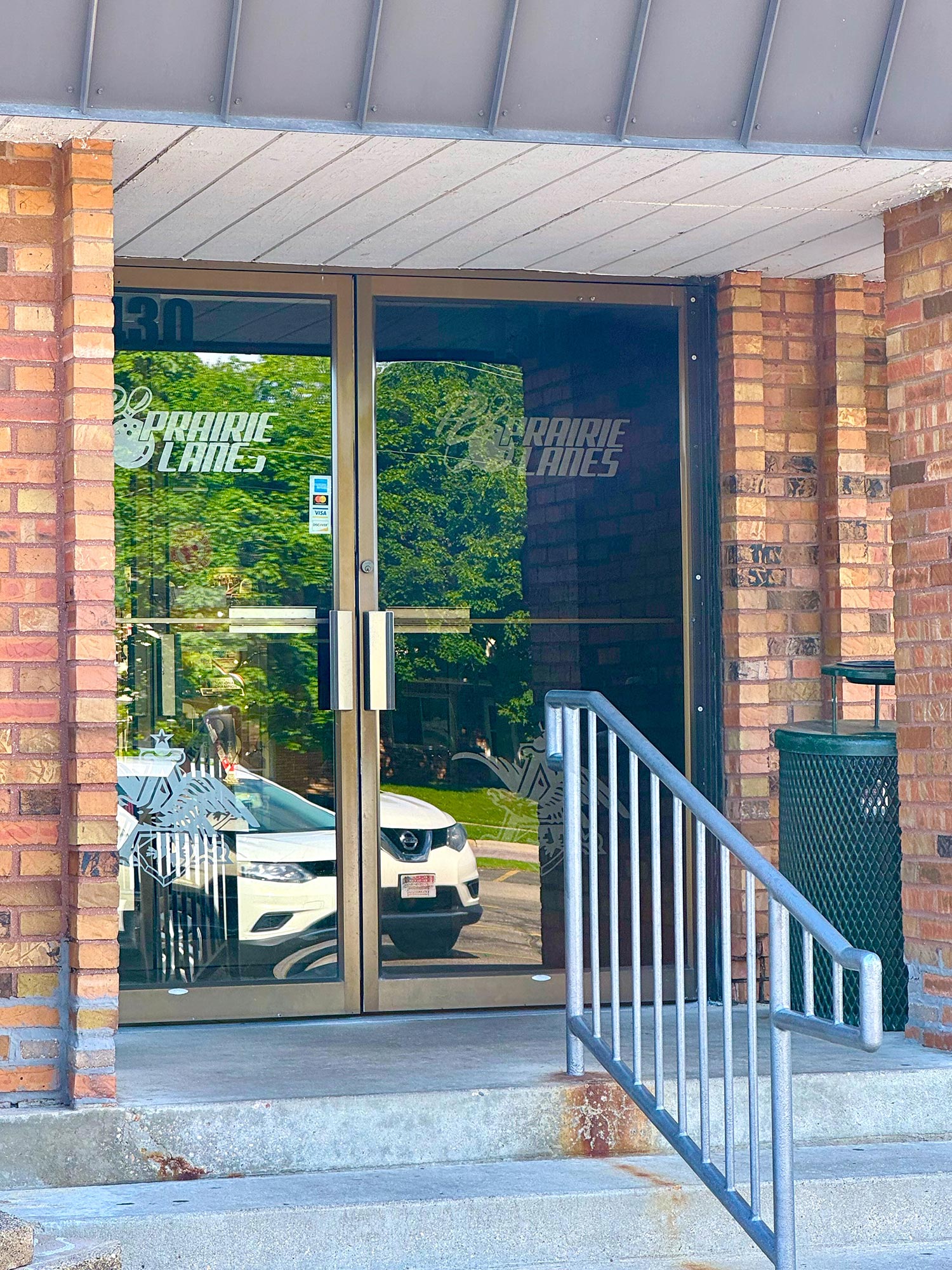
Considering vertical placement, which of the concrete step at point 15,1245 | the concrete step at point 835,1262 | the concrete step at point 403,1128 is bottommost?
the concrete step at point 835,1262

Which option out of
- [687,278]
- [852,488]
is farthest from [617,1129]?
[687,278]

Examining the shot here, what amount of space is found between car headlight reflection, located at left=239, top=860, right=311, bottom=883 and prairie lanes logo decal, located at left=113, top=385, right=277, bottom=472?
1.26 meters

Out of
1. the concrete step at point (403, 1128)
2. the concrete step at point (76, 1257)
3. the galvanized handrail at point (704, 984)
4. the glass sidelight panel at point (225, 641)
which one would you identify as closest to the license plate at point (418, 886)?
the glass sidelight panel at point (225, 641)

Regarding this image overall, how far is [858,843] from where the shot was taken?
16.7 feet

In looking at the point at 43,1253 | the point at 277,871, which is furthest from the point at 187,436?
the point at 43,1253

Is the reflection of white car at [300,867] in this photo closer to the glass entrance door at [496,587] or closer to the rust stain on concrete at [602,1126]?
the glass entrance door at [496,587]

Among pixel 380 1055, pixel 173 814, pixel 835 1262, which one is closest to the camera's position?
pixel 835 1262

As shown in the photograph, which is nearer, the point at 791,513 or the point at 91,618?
the point at 91,618

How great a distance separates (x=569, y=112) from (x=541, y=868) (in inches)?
Answer: 98.4

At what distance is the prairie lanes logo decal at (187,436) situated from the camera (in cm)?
521

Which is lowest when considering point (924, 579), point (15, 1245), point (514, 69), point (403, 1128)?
point (403, 1128)

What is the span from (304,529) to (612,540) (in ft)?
3.42

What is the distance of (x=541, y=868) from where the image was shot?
5.52 metres

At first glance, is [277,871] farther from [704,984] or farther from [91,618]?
[704,984]
